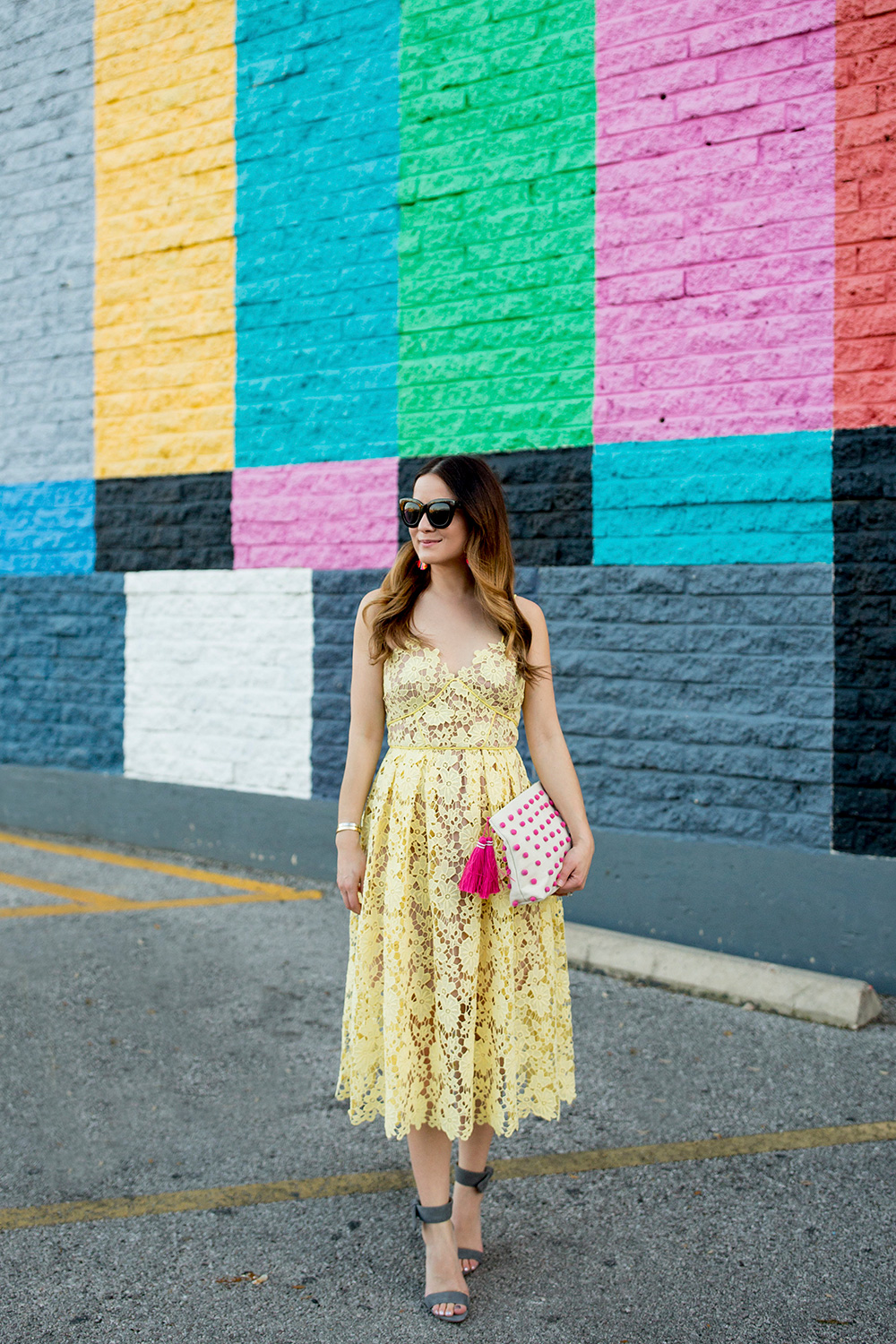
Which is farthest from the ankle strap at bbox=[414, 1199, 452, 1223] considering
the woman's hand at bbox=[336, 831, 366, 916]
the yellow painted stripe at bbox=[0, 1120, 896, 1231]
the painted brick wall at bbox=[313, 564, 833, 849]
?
the painted brick wall at bbox=[313, 564, 833, 849]

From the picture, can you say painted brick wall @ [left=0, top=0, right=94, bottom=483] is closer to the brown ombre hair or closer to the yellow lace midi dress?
the brown ombre hair

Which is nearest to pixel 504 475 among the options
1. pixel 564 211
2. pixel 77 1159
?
pixel 564 211

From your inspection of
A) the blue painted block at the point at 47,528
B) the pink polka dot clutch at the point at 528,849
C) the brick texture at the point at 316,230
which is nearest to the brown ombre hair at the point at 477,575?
the pink polka dot clutch at the point at 528,849

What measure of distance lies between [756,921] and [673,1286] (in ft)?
7.63

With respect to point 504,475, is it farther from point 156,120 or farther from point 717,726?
point 156,120

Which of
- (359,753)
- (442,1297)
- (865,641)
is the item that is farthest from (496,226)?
(442,1297)

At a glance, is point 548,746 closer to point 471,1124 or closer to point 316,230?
point 471,1124

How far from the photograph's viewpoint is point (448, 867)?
8.65 ft

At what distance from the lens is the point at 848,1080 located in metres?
3.76

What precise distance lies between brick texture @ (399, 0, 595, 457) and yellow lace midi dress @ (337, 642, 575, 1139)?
2.95 meters

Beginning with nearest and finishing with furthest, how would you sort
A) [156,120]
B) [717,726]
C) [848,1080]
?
[848,1080] → [717,726] → [156,120]

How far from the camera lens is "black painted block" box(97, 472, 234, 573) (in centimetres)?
675

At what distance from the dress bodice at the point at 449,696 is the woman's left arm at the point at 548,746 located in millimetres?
108

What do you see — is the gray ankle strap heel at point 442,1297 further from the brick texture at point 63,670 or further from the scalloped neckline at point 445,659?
the brick texture at point 63,670
